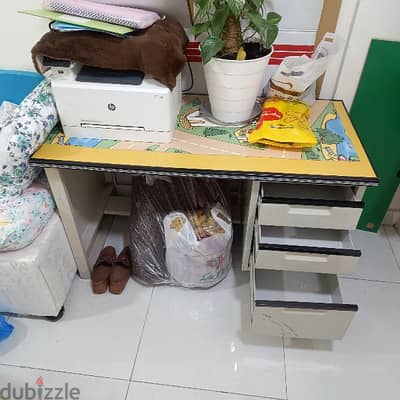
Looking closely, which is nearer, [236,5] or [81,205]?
[236,5]

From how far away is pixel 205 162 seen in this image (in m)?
1.07

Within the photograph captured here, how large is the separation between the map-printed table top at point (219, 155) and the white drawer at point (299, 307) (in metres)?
0.40

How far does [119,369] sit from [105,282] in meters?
0.35

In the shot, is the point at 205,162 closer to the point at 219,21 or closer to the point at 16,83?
the point at 219,21

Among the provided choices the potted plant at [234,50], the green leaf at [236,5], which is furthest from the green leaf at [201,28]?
the green leaf at [236,5]

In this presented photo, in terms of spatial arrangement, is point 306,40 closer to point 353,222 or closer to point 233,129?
point 233,129

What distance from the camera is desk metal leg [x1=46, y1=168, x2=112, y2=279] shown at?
1.22 m

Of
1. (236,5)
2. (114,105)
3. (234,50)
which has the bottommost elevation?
(114,105)

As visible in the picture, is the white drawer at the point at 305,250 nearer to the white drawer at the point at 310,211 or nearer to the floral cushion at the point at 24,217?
the white drawer at the point at 310,211

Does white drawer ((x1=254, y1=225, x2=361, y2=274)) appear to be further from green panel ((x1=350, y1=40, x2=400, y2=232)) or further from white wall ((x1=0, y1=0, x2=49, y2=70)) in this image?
white wall ((x1=0, y1=0, x2=49, y2=70))

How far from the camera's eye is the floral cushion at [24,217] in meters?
1.12

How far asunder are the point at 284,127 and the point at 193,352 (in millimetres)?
847

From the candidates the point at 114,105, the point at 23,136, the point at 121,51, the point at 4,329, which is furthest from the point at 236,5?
the point at 4,329

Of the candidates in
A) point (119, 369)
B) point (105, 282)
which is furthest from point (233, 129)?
point (119, 369)
